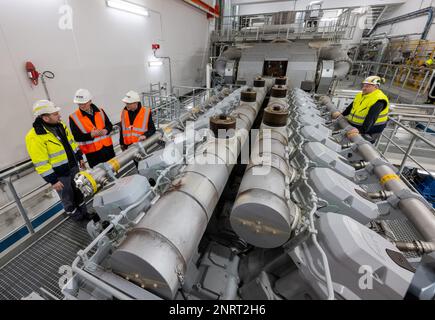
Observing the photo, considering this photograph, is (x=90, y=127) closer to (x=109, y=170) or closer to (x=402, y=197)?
(x=109, y=170)

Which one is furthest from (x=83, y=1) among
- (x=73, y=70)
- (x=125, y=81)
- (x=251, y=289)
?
(x=251, y=289)

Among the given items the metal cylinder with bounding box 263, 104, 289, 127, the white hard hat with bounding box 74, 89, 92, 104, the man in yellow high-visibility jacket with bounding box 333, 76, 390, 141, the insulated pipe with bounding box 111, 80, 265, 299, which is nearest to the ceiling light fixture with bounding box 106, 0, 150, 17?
the white hard hat with bounding box 74, 89, 92, 104

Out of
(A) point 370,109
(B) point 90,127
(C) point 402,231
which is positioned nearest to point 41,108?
(B) point 90,127

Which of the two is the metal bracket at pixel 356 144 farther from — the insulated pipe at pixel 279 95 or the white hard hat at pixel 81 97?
the white hard hat at pixel 81 97

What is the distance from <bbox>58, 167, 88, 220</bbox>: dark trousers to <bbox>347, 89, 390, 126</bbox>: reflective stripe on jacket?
3.82 m

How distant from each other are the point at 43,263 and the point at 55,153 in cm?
105

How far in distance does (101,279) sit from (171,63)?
6996 mm

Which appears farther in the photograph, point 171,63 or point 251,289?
point 171,63

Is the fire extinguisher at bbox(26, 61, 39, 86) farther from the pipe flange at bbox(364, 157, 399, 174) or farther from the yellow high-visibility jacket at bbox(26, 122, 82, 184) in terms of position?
the pipe flange at bbox(364, 157, 399, 174)

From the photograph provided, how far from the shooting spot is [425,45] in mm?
8273

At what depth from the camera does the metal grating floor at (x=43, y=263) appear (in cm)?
176

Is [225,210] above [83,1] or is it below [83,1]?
below

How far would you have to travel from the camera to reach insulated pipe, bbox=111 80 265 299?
923mm
